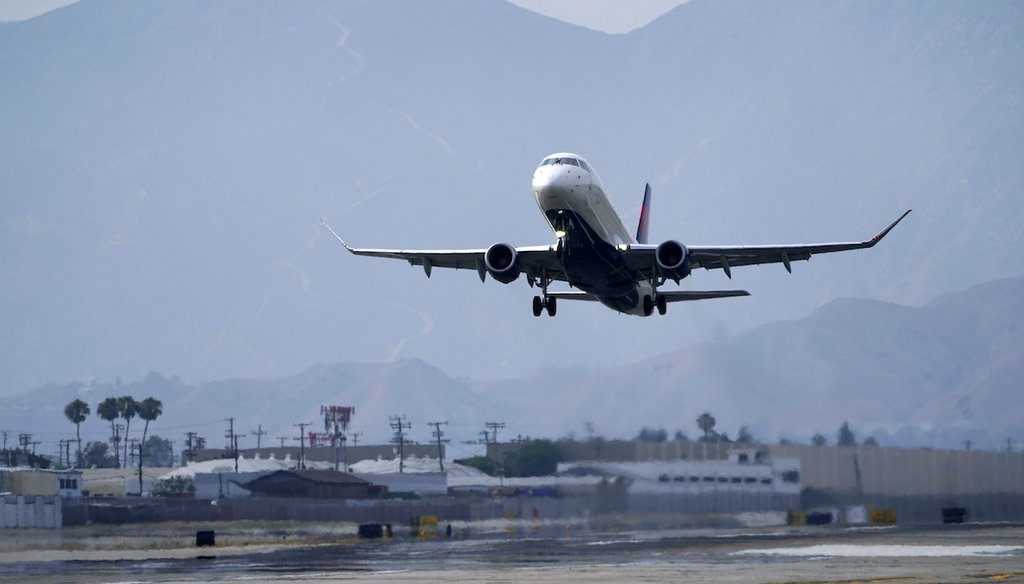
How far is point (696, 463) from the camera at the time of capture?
248 feet

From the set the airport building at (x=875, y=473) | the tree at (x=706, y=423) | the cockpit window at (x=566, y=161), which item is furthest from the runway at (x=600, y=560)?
the cockpit window at (x=566, y=161)

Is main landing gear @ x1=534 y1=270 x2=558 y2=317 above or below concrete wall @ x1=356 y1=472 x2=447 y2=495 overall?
above

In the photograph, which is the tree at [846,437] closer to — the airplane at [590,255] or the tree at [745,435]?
the tree at [745,435]

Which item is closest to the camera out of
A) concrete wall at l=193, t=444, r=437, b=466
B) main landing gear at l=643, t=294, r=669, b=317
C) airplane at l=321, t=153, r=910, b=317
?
airplane at l=321, t=153, r=910, b=317

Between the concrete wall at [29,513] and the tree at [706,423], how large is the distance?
37.6m

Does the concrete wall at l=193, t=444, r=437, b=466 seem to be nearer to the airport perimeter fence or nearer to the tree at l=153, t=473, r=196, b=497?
the tree at l=153, t=473, r=196, b=497

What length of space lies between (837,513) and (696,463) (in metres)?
9.25

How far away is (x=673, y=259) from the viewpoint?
50688mm

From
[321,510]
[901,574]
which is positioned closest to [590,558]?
[901,574]

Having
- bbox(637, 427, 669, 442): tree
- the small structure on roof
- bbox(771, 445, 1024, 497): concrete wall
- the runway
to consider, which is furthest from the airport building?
the small structure on roof

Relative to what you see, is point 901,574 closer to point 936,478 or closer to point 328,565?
point 328,565

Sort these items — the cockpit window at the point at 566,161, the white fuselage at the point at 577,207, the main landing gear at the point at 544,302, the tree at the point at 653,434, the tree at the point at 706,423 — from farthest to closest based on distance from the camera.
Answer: the tree at the point at 706,423 < the tree at the point at 653,434 < the main landing gear at the point at 544,302 < the cockpit window at the point at 566,161 < the white fuselage at the point at 577,207

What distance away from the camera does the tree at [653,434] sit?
82.9m

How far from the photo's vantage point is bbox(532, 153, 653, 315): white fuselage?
4981 centimetres
